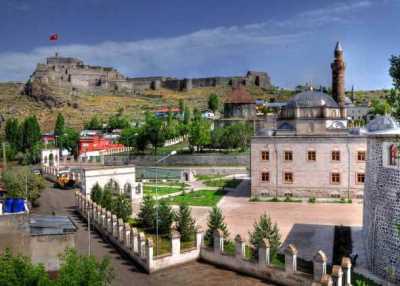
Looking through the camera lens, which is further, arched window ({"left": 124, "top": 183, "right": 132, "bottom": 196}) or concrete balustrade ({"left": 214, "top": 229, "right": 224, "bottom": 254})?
Answer: arched window ({"left": 124, "top": 183, "right": 132, "bottom": 196})

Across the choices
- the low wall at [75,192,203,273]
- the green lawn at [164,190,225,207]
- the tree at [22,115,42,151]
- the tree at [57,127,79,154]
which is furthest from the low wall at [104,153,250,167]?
the low wall at [75,192,203,273]

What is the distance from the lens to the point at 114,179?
3284 cm

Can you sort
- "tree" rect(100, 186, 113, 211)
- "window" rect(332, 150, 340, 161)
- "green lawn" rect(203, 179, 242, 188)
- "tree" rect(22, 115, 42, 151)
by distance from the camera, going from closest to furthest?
1. "tree" rect(100, 186, 113, 211)
2. "window" rect(332, 150, 340, 161)
3. "green lawn" rect(203, 179, 242, 188)
4. "tree" rect(22, 115, 42, 151)

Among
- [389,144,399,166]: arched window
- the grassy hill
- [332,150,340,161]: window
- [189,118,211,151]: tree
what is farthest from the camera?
→ the grassy hill

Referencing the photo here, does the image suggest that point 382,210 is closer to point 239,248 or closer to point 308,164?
point 239,248

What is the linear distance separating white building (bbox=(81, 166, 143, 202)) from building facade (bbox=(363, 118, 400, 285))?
62.8ft

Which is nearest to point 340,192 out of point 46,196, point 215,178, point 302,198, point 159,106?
point 302,198

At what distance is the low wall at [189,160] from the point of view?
50.8 metres

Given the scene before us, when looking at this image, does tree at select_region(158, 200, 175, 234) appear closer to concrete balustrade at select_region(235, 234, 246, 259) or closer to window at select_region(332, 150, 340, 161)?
concrete balustrade at select_region(235, 234, 246, 259)

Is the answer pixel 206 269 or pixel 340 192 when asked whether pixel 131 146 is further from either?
pixel 206 269

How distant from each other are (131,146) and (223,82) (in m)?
69.5

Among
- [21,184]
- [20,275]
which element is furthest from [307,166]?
[20,275]

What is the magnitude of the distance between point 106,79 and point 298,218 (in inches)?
4192

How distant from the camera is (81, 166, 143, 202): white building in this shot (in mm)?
31969
